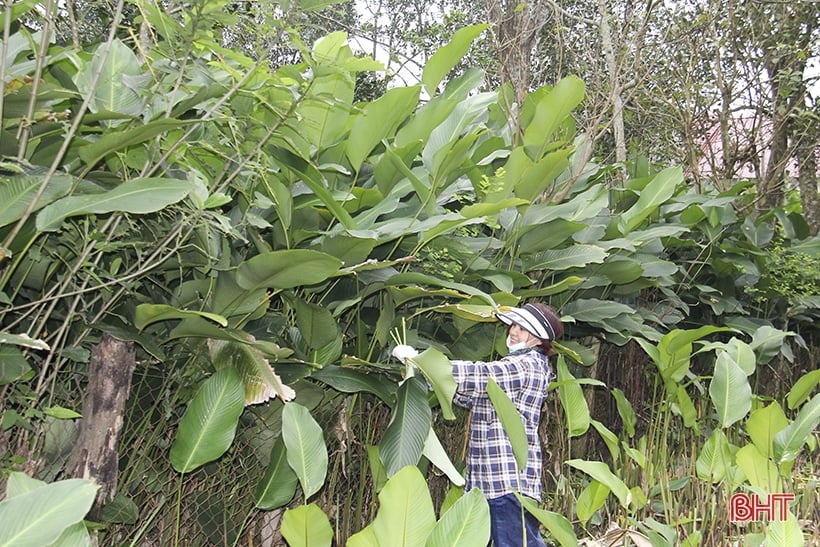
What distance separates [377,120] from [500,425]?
863 mm

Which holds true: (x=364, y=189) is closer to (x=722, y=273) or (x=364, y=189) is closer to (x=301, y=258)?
(x=301, y=258)

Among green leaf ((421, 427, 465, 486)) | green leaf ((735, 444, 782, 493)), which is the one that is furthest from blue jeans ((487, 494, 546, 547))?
green leaf ((735, 444, 782, 493))

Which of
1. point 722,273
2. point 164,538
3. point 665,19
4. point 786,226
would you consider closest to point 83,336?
point 164,538

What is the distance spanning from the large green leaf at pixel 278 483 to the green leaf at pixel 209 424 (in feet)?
0.86

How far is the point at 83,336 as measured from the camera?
1.69 metres

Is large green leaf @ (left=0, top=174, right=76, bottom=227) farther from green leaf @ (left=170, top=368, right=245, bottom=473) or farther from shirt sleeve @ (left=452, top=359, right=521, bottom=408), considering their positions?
shirt sleeve @ (left=452, top=359, right=521, bottom=408)

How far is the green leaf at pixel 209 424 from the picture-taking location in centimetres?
166

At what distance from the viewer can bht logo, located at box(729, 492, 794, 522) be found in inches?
96.3

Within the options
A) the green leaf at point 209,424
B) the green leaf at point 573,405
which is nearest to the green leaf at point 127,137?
the green leaf at point 209,424

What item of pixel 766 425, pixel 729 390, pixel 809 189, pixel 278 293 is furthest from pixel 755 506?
pixel 809 189

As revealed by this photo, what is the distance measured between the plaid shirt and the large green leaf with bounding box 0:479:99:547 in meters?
1.17

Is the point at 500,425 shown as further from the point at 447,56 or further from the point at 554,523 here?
the point at 447,56

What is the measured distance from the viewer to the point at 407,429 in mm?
1889

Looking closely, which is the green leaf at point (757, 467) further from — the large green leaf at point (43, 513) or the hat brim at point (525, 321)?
the large green leaf at point (43, 513)
